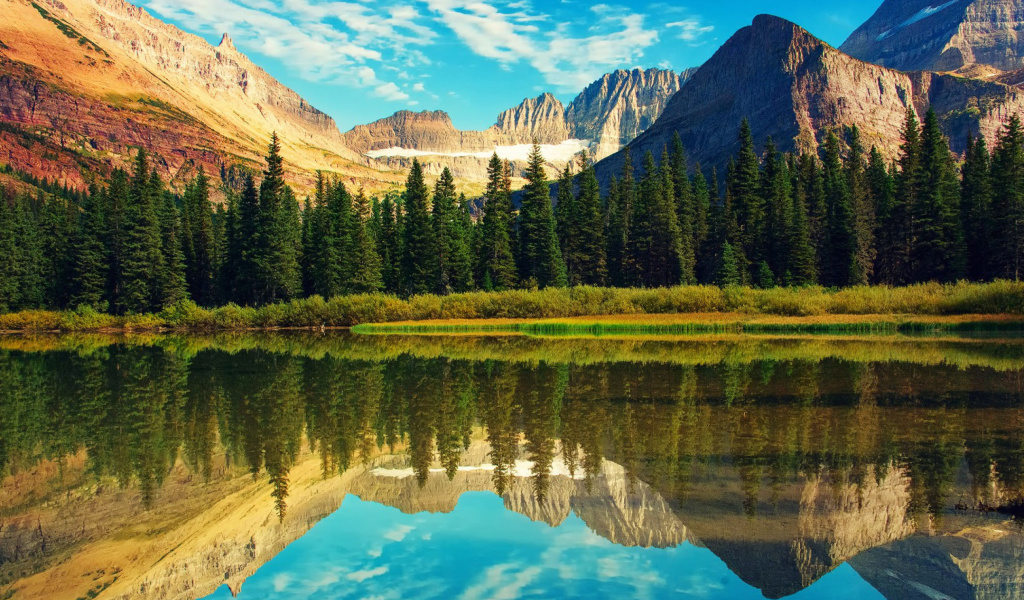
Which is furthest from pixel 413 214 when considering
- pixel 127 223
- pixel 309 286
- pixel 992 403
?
pixel 992 403

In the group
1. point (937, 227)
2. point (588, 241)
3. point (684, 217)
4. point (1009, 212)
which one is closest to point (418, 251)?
point (588, 241)

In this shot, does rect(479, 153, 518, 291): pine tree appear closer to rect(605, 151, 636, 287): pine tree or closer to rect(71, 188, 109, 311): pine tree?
rect(605, 151, 636, 287): pine tree

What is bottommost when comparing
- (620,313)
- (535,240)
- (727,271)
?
(620,313)

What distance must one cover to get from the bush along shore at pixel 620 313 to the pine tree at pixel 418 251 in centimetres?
1163

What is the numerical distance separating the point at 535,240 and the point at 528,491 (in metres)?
68.3

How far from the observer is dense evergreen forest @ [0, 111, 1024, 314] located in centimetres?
7044

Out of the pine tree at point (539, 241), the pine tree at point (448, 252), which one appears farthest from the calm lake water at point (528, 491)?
the pine tree at point (448, 252)

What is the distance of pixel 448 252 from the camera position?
76438 mm

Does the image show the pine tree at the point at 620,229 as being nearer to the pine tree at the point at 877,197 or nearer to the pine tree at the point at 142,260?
the pine tree at the point at 877,197

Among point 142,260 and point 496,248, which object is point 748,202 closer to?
point 496,248

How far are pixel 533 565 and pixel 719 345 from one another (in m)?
29.2

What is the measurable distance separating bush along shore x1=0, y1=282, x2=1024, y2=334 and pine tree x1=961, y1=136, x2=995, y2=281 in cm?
1536

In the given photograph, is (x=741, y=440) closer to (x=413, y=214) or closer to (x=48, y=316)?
(x=413, y=214)

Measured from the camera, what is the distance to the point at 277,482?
11.7 metres
